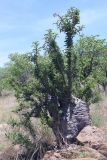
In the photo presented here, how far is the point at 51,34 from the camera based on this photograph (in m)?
12.5

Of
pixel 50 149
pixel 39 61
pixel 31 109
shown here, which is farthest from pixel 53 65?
pixel 50 149

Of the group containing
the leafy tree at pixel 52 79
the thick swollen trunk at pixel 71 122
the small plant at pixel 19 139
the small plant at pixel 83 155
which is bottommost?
the small plant at pixel 83 155

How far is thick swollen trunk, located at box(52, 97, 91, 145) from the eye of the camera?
12383mm

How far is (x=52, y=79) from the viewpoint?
12.9m

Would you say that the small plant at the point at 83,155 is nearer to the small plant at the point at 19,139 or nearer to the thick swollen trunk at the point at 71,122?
the thick swollen trunk at the point at 71,122

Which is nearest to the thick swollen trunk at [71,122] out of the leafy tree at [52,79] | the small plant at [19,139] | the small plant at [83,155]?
the leafy tree at [52,79]

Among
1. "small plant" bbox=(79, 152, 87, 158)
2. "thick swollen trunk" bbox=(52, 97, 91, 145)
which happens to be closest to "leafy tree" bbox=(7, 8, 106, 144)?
"thick swollen trunk" bbox=(52, 97, 91, 145)

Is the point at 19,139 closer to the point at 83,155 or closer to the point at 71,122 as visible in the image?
the point at 71,122

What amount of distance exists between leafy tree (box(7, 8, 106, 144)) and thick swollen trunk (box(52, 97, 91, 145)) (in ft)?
0.09

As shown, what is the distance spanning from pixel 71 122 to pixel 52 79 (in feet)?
4.36

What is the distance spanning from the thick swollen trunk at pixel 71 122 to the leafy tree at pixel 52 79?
27 mm

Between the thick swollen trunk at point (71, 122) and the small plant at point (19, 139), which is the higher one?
the thick swollen trunk at point (71, 122)

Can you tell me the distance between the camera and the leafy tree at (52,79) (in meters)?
12.5

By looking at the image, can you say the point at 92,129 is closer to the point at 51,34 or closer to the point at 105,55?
the point at 51,34
